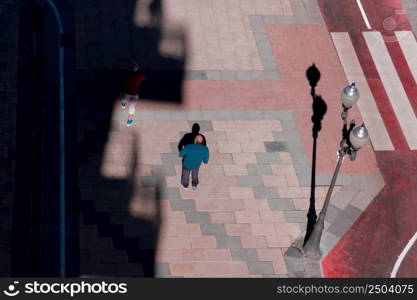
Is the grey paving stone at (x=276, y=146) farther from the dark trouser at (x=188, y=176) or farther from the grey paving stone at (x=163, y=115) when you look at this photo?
the grey paving stone at (x=163, y=115)

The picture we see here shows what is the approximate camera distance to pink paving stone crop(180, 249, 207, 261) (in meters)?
26.4

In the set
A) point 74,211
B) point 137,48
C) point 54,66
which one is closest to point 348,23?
point 137,48

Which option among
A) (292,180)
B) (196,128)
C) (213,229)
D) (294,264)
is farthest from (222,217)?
(196,128)

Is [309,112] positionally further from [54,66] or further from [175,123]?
[54,66]

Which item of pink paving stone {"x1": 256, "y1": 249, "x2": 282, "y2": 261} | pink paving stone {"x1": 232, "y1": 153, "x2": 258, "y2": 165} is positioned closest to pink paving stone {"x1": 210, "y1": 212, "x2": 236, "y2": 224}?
pink paving stone {"x1": 256, "y1": 249, "x2": 282, "y2": 261}

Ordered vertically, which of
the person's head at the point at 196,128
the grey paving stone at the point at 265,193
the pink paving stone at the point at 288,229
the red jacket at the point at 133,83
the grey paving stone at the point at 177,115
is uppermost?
the red jacket at the point at 133,83

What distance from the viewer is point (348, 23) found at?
35.5 metres

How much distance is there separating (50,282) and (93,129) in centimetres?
731

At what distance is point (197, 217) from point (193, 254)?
4.52 ft

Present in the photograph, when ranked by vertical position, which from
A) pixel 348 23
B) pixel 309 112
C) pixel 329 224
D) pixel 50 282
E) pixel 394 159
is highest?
pixel 348 23

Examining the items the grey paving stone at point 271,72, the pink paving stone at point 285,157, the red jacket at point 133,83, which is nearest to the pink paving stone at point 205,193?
the pink paving stone at point 285,157

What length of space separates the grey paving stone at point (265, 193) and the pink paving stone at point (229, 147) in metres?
1.64

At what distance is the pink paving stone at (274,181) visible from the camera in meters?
28.9

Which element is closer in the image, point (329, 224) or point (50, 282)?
point (50, 282)
